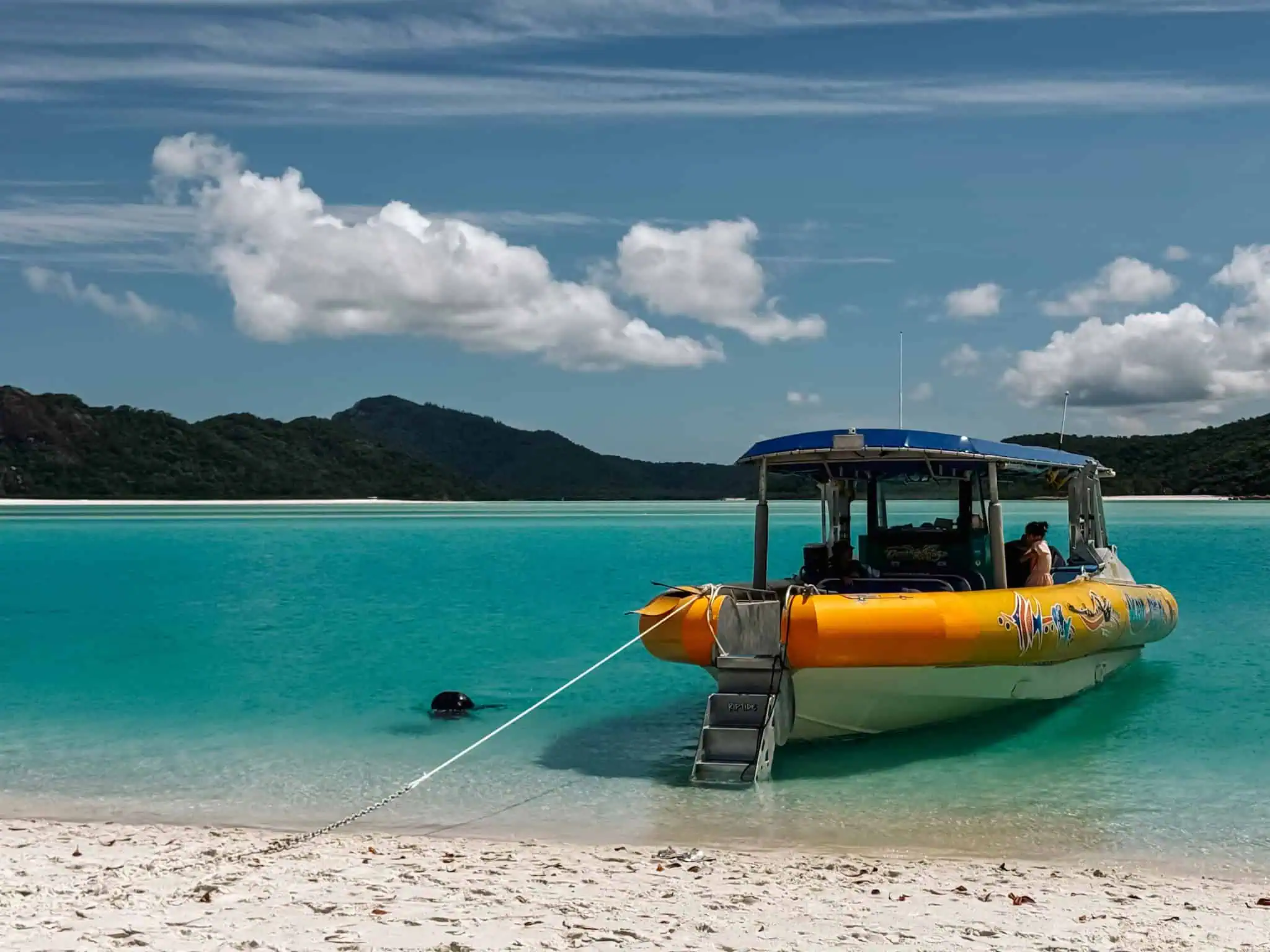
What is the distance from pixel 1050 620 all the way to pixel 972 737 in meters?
1.21

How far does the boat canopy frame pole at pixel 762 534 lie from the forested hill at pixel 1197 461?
115 metres

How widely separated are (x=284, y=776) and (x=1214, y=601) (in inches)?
798

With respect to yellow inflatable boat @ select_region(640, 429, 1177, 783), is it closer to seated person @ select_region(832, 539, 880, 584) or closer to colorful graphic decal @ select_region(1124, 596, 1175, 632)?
seated person @ select_region(832, 539, 880, 584)

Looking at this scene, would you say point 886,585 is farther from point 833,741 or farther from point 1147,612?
point 1147,612

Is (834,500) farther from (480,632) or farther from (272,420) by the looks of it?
(272,420)


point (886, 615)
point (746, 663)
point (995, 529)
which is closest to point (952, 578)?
point (995, 529)

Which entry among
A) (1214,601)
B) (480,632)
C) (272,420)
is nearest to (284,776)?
(480,632)

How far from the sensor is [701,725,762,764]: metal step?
9.30 meters

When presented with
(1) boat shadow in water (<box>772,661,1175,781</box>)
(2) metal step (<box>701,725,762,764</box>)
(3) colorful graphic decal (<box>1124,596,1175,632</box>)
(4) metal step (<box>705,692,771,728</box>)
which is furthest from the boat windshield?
(3) colorful graphic decal (<box>1124,596,1175,632</box>)

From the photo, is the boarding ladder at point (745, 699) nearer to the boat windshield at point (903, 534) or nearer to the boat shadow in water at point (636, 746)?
the boat shadow in water at point (636, 746)

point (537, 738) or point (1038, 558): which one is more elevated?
point (1038, 558)

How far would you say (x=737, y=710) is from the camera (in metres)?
9.51

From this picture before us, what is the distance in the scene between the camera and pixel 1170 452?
13362 centimetres

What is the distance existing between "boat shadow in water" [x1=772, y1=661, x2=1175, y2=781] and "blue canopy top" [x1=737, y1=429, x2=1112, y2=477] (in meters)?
2.26
